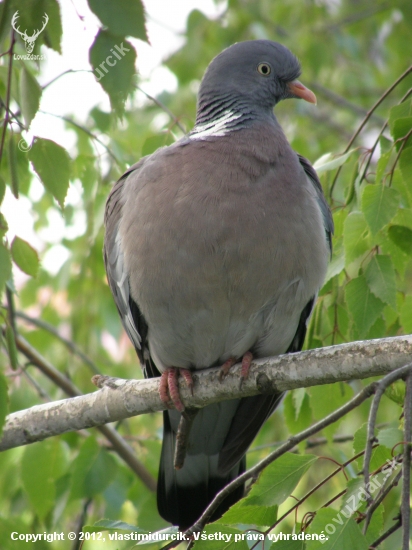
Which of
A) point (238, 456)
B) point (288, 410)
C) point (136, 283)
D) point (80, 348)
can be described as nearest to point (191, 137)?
point (136, 283)

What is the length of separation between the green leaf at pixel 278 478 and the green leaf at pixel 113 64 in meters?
0.96

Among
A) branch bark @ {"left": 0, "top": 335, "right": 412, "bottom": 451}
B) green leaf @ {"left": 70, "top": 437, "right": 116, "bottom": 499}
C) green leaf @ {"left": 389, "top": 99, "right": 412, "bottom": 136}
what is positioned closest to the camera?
branch bark @ {"left": 0, "top": 335, "right": 412, "bottom": 451}

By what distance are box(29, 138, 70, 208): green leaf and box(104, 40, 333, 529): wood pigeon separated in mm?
520

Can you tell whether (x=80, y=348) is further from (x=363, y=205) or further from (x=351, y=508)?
(x=351, y=508)

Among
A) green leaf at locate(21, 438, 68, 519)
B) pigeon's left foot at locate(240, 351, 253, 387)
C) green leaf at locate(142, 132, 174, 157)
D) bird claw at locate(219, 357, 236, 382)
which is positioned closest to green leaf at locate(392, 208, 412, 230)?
pigeon's left foot at locate(240, 351, 253, 387)

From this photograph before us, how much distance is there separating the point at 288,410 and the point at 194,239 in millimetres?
715

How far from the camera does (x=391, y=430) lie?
168 centimetres

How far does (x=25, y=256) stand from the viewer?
2035 millimetres

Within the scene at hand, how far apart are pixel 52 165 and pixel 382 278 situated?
3.43ft

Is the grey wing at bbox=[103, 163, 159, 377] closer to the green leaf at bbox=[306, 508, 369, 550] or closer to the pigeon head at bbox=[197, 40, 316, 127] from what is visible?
the pigeon head at bbox=[197, 40, 316, 127]

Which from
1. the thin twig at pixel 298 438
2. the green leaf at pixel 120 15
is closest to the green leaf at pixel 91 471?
the thin twig at pixel 298 438

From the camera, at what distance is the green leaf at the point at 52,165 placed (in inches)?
72.4

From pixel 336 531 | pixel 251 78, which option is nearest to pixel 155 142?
pixel 251 78

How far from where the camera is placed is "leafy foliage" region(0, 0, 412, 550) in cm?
157
